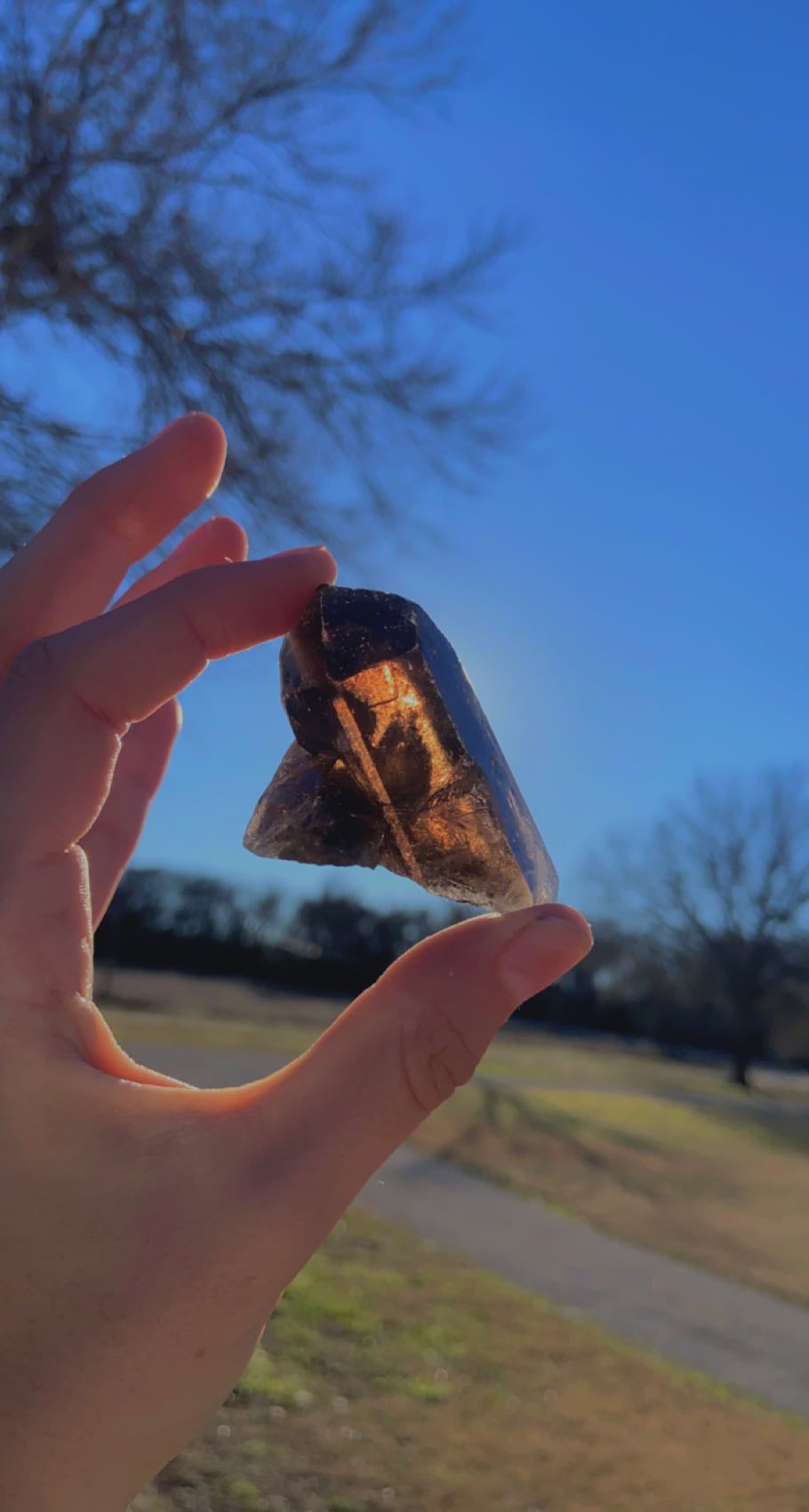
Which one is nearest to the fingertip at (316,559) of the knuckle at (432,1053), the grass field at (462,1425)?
the knuckle at (432,1053)

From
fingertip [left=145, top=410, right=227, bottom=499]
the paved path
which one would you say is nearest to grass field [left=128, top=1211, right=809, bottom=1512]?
the paved path

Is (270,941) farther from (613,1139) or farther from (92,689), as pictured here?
(92,689)

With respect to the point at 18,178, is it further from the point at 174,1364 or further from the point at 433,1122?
the point at 433,1122

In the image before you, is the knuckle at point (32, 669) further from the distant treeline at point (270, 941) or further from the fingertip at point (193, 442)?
the distant treeline at point (270, 941)

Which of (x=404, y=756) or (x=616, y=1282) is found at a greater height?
(x=404, y=756)

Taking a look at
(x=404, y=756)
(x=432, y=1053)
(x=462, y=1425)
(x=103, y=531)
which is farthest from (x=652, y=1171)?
(x=103, y=531)

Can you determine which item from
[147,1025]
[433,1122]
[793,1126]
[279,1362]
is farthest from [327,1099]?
[793,1126]
